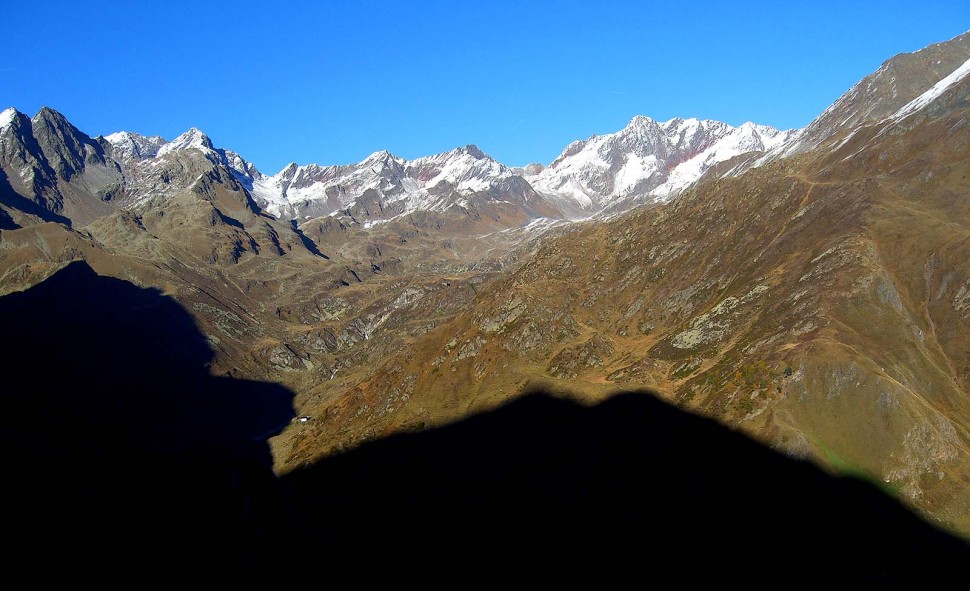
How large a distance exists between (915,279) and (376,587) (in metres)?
154

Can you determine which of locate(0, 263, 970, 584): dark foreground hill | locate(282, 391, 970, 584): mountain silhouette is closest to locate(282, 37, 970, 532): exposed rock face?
locate(282, 391, 970, 584): mountain silhouette

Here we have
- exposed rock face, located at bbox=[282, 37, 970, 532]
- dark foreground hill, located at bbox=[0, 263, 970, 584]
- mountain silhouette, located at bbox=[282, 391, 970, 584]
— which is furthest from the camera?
exposed rock face, located at bbox=[282, 37, 970, 532]

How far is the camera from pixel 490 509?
146 metres

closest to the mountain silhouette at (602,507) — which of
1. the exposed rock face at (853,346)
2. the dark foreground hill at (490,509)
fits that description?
the dark foreground hill at (490,509)

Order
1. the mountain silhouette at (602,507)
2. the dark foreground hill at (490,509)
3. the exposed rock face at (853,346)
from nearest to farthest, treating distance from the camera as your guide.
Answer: the mountain silhouette at (602,507)
the dark foreground hill at (490,509)
the exposed rock face at (853,346)

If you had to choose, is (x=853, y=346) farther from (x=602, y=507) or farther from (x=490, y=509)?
(x=490, y=509)

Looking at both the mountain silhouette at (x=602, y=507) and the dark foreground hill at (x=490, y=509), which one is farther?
the dark foreground hill at (x=490, y=509)

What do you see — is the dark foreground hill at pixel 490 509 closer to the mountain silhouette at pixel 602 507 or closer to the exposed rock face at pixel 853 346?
the mountain silhouette at pixel 602 507

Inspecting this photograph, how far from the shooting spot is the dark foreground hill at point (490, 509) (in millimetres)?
101250

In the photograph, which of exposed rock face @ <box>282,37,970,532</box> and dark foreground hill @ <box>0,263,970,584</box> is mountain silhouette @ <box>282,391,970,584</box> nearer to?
dark foreground hill @ <box>0,263,970,584</box>

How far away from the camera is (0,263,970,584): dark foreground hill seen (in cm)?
10125

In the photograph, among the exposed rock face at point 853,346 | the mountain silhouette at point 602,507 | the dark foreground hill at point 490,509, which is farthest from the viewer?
the exposed rock face at point 853,346

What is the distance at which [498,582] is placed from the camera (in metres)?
122

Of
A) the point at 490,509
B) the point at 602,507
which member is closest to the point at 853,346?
the point at 602,507
